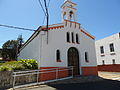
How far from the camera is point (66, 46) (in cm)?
1102

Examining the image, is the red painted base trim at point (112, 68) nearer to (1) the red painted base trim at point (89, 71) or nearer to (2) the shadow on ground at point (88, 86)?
(1) the red painted base trim at point (89, 71)

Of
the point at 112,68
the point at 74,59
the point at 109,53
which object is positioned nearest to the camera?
the point at 74,59

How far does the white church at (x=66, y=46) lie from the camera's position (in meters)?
9.88

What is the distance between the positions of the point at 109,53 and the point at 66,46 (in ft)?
37.6

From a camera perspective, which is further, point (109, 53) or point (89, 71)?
point (109, 53)

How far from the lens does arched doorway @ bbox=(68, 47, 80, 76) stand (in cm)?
1121

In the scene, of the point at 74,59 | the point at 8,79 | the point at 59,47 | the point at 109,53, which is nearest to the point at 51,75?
the point at 59,47

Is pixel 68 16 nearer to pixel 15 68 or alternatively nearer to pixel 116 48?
pixel 15 68

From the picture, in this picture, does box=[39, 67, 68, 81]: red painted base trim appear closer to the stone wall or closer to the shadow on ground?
the stone wall

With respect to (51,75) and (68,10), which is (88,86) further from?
(68,10)

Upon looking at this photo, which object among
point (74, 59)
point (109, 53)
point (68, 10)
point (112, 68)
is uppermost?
point (68, 10)

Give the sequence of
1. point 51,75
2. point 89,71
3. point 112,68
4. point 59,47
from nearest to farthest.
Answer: point 51,75
point 59,47
point 89,71
point 112,68

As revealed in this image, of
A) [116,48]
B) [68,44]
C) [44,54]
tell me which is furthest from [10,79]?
[116,48]

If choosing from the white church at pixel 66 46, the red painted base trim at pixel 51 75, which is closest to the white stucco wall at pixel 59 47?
the white church at pixel 66 46
